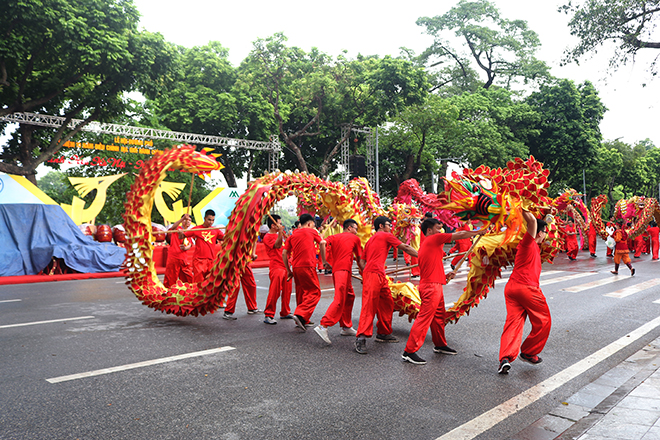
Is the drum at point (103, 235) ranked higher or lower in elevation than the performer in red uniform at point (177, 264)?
higher

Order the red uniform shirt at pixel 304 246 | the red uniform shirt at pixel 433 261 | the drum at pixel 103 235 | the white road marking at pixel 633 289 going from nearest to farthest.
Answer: the red uniform shirt at pixel 433 261 → the red uniform shirt at pixel 304 246 → the white road marking at pixel 633 289 → the drum at pixel 103 235

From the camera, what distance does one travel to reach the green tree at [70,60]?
44.4 feet

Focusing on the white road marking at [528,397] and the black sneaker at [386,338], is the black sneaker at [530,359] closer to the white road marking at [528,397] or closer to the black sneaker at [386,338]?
the white road marking at [528,397]

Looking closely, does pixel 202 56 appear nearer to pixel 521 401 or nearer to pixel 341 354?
pixel 341 354

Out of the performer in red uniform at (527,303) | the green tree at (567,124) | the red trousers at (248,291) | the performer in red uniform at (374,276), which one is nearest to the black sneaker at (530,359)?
the performer in red uniform at (527,303)

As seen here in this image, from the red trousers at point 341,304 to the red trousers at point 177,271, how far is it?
344cm

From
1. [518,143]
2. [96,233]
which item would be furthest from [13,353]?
[518,143]

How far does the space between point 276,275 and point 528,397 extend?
400 centimetres

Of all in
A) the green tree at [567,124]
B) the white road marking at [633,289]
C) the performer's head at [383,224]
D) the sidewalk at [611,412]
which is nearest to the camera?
the sidewalk at [611,412]

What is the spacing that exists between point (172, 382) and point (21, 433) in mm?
1260

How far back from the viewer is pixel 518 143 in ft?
96.1

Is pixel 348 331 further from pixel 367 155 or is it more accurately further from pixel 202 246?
pixel 367 155

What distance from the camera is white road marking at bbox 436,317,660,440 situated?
3.39m

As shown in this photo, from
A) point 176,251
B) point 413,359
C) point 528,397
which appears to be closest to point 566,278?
point 413,359
